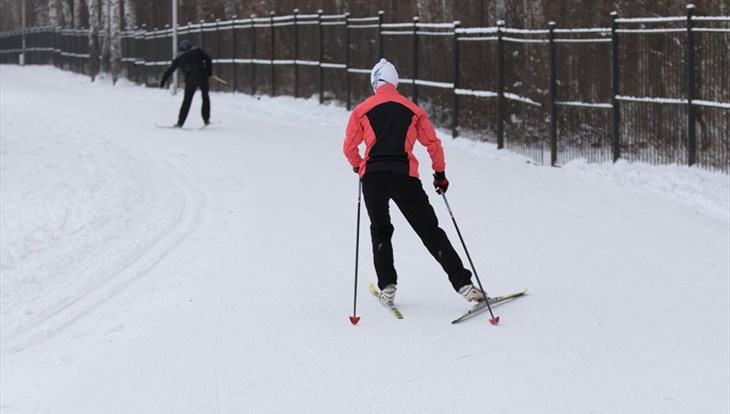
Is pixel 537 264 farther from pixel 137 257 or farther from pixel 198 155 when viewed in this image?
pixel 198 155

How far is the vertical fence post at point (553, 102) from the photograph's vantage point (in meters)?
15.7

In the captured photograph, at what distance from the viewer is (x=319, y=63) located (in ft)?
83.3

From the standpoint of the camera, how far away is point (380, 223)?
8.13 meters

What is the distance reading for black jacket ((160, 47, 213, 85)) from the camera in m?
20.5

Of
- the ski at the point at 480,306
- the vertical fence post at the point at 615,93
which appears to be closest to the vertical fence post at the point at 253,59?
the vertical fence post at the point at 615,93

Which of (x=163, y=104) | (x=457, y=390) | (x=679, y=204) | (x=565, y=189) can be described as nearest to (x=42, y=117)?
(x=163, y=104)

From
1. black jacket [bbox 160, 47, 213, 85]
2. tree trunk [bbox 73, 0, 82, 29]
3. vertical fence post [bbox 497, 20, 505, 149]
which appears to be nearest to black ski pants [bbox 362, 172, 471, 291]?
vertical fence post [bbox 497, 20, 505, 149]

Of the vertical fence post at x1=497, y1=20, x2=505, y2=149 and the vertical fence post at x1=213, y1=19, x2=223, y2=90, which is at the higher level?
the vertical fence post at x1=213, y1=19, x2=223, y2=90

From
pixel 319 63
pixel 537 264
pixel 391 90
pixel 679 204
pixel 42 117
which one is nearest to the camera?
pixel 391 90

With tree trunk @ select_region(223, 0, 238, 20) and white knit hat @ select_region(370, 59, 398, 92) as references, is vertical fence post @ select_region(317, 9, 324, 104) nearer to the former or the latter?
tree trunk @ select_region(223, 0, 238, 20)

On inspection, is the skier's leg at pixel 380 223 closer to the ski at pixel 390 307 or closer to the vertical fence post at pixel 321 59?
the ski at pixel 390 307

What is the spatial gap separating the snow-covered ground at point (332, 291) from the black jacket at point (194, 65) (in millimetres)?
3568

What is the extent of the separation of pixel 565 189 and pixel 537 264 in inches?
167

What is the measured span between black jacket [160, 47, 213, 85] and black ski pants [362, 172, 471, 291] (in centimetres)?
1278
